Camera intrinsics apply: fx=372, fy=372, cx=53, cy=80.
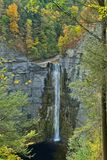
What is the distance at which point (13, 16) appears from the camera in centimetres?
5425

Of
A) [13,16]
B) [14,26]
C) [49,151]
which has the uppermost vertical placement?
[13,16]

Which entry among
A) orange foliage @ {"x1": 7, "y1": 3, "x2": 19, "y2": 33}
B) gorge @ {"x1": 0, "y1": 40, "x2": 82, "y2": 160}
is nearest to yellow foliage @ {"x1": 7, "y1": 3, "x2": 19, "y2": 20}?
orange foliage @ {"x1": 7, "y1": 3, "x2": 19, "y2": 33}

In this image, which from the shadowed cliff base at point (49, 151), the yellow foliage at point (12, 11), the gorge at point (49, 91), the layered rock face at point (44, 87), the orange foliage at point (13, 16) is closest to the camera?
the shadowed cliff base at point (49, 151)

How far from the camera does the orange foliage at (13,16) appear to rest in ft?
175

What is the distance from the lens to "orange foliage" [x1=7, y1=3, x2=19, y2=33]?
2101 inches

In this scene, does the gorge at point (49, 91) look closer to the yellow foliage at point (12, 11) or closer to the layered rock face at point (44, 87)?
the layered rock face at point (44, 87)

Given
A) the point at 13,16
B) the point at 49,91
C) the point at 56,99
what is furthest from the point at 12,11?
the point at 56,99

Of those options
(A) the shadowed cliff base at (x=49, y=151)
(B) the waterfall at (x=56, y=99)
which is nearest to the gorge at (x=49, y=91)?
(B) the waterfall at (x=56, y=99)

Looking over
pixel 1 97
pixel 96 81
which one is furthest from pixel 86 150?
pixel 96 81

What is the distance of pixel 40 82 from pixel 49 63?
2697mm

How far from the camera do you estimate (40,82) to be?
136 feet

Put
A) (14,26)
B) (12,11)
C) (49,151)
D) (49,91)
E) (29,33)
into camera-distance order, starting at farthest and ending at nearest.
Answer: (29,33), (12,11), (14,26), (49,91), (49,151)

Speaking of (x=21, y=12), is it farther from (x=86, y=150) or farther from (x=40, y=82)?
(x=86, y=150)

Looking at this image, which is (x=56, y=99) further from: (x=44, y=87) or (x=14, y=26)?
(x=14, y=26)
